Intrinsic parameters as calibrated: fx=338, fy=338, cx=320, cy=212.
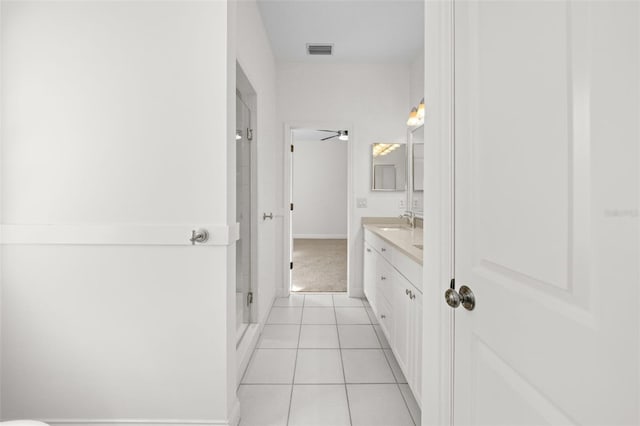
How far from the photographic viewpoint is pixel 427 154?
1.14m

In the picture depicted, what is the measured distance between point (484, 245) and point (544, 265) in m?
0.21

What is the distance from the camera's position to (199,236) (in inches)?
57.7

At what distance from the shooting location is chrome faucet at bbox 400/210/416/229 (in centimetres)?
352

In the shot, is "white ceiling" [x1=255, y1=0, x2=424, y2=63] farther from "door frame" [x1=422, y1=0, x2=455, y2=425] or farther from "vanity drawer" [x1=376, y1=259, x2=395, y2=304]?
"vanity drawer" [x1=376, y1=259, x2=395, y2=304]

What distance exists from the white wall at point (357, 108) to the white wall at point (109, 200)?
2.45 meters

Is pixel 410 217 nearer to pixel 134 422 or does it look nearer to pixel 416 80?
pixel 416 80

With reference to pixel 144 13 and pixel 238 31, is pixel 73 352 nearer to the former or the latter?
pixel 144 13

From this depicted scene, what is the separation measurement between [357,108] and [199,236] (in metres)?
2.95

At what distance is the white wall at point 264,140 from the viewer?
239cm

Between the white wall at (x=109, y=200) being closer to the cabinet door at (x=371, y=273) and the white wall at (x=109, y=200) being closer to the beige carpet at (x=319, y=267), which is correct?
the cabinet door at (x=371, y=273)

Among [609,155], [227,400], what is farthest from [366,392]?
[609,155]

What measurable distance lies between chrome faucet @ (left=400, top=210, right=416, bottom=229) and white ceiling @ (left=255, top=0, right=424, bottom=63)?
1719 mm

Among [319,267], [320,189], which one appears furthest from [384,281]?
[320,189]

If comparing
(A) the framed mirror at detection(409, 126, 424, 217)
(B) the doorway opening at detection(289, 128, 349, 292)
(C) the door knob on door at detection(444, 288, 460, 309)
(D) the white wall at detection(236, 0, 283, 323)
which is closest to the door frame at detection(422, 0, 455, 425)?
(C) the door knob on door at detection(444, 288, 460, 309)
